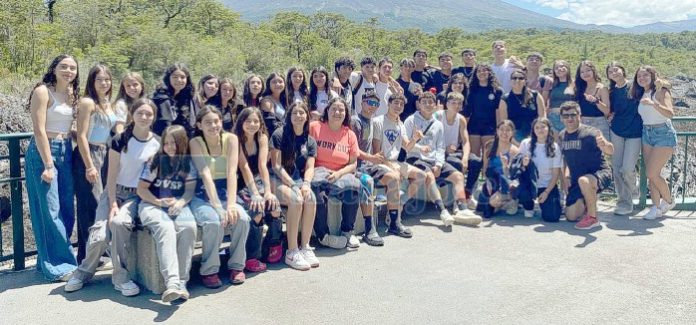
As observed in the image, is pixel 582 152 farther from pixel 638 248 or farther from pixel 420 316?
pixel 420 316

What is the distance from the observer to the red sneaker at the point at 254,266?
5.41m

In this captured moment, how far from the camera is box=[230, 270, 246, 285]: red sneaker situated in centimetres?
509

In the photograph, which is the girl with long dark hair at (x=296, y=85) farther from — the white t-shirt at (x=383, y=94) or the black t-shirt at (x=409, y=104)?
the black t-shirt at (x=409, y=104)

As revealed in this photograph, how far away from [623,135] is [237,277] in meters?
5.20

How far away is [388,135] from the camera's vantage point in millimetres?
6934

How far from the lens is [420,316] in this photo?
445 centimetres

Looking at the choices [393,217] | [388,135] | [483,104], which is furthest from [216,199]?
[483,104]

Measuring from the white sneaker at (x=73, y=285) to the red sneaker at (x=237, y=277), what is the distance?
1237mm

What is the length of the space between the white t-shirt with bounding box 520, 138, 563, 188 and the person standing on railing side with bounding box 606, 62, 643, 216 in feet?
2.85

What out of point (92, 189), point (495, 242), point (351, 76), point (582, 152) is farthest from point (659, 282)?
point (92, 189)

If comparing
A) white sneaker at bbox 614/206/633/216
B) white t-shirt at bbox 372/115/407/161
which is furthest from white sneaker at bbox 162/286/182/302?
white sneaker at bbox 614/206/633/216

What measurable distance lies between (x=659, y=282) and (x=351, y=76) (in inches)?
175

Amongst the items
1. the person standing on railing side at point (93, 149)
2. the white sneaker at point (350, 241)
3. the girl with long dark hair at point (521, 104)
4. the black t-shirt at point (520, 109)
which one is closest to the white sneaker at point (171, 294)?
the person standing on railing side at point (93, 149)

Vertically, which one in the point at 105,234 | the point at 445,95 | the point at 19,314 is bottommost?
the point at 19,314
